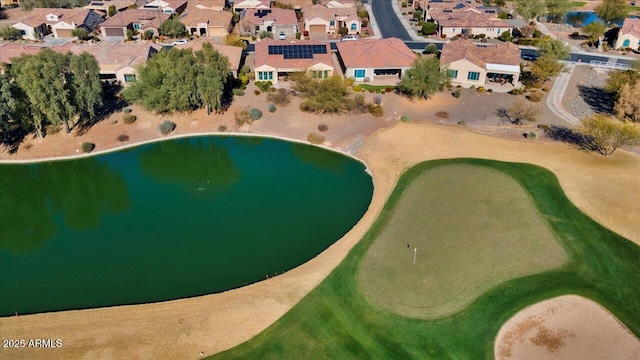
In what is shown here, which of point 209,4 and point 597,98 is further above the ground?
point 209,4

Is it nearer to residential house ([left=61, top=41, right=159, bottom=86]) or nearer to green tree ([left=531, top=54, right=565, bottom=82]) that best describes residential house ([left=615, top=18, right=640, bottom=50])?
green tree ([left=531, top=54, right=565, bottom=82])

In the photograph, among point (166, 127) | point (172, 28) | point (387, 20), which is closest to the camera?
point (166, 127)

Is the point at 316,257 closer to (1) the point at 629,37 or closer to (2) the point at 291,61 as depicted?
(2) the point at 291,61

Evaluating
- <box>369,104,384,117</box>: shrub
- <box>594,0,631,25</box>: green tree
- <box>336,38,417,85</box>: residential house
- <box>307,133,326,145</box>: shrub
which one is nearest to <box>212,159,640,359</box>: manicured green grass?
<box>307,133,326,145</box>: shrub

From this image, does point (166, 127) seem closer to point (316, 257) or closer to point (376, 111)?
point (376, 111)

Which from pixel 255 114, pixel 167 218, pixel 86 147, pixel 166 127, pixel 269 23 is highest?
pixel 269 23

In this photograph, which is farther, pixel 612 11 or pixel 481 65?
pixel 612 11

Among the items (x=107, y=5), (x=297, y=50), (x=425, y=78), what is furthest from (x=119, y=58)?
(x=425, y=78)

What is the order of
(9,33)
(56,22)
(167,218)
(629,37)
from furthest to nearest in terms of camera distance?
(56,22), (9,33), (629,37), (167,218)
